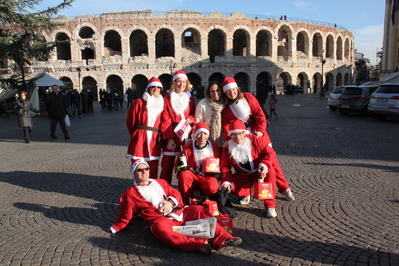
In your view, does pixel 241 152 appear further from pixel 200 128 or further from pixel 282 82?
pixel 282 82

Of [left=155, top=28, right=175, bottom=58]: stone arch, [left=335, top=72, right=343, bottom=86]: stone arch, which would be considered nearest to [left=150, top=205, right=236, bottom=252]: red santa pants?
[left=155, top=28, right=175, bottom=58]: stone arch

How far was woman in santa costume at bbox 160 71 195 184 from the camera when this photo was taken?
4762 mm

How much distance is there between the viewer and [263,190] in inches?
159

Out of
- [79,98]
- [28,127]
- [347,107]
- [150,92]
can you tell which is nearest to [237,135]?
[150,92]

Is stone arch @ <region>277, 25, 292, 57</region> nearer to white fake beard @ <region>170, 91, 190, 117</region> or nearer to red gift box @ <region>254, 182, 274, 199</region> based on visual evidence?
white fake beard @ <region>170, 91, 190, 117</region>

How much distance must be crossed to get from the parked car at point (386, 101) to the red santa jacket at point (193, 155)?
10.9 metres

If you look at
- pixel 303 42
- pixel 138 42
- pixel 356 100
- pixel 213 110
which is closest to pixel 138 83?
pixel 138 42

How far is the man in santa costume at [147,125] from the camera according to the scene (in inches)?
186

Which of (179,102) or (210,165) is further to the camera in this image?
(179,102)

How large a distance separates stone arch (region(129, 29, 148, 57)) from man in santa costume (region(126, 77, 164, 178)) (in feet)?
115

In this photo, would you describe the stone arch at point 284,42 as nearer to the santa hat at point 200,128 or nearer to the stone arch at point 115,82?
the stone arch at point 115,82

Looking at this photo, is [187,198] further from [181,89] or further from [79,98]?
[79,98]

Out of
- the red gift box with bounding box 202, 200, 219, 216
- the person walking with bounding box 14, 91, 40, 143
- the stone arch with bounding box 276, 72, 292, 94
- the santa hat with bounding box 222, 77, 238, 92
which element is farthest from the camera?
the stone arch with bounding box 276, 72, 292, 94

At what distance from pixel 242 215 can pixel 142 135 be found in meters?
1.77
